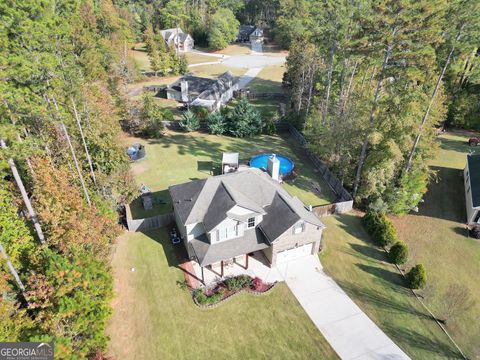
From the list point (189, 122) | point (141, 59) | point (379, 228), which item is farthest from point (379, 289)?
point (141, 59)

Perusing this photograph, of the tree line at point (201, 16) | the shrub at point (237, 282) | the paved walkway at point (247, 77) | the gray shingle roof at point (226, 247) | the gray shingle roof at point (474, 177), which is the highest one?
the tree line at point (201, 16)

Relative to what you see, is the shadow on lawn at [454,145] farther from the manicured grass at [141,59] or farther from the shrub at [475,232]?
the manicured grass at [141,59]

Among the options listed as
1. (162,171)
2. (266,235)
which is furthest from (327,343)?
(162,171)

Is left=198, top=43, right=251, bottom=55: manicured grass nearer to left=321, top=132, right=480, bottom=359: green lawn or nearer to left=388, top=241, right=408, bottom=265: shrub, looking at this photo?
left=321, top=132, right=480, bottom=359: green lawn

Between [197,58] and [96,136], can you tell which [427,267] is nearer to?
[96,136]

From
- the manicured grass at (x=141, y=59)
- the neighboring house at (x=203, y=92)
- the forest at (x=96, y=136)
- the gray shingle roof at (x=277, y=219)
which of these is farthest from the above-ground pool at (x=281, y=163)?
the manicured grass at (x=141, y=59)

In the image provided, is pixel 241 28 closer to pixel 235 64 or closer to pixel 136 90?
pixel 235 64

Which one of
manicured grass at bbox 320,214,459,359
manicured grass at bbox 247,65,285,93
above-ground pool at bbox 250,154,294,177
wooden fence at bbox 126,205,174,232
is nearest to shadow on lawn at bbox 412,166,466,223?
manicured grass at bbox 320,214,459,359
